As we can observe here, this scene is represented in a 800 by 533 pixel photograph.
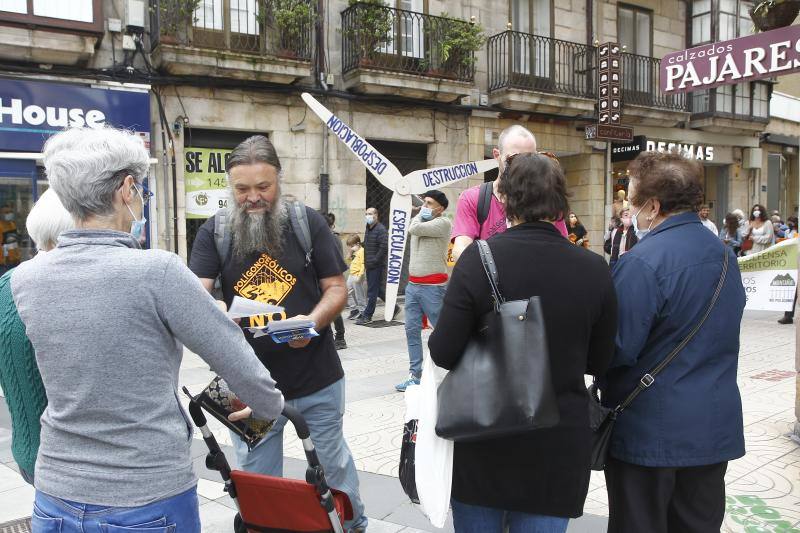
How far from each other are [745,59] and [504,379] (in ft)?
8.76

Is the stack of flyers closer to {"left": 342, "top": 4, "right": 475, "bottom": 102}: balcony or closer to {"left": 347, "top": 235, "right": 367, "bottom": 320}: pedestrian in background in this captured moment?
{"left": 347, "top": 235, "right": 367, "bottom": 320}: pedestrian in background

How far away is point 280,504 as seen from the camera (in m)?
2.05

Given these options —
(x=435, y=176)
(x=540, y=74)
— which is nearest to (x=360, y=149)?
(x=435, y=176)

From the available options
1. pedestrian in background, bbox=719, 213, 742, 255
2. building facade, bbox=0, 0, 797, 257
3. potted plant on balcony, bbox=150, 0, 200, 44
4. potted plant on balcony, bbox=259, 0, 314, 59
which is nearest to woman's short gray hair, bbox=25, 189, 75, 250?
building facade, bbox=0, 0, 797, 257

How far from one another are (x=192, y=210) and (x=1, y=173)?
289 cm

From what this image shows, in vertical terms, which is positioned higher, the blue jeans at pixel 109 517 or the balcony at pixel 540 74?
the balcony at pixel 540 74

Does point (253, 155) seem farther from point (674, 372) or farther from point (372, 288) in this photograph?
point (372, 288)

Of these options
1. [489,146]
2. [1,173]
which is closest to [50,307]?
[1,173]

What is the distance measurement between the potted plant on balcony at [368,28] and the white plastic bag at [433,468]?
10968 millimetres

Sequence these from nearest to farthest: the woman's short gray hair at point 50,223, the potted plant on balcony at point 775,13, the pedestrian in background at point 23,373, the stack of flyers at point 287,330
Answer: the pedestrian in background at point 23,373
the woman's short gray hair at point 50,223
the stack of flyers at point 287,330
the potted plant on balcony at point 775,13

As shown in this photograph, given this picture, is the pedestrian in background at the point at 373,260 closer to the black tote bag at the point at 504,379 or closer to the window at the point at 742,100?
the black tote bag at the point at 504,379

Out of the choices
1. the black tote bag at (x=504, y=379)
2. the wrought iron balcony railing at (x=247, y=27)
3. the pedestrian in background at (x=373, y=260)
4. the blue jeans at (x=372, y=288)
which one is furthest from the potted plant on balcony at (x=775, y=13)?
the wrought iron balcony railing at (x=247, y=27)

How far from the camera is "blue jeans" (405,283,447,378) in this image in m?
6.24

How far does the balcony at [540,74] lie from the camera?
1417 centimetres
